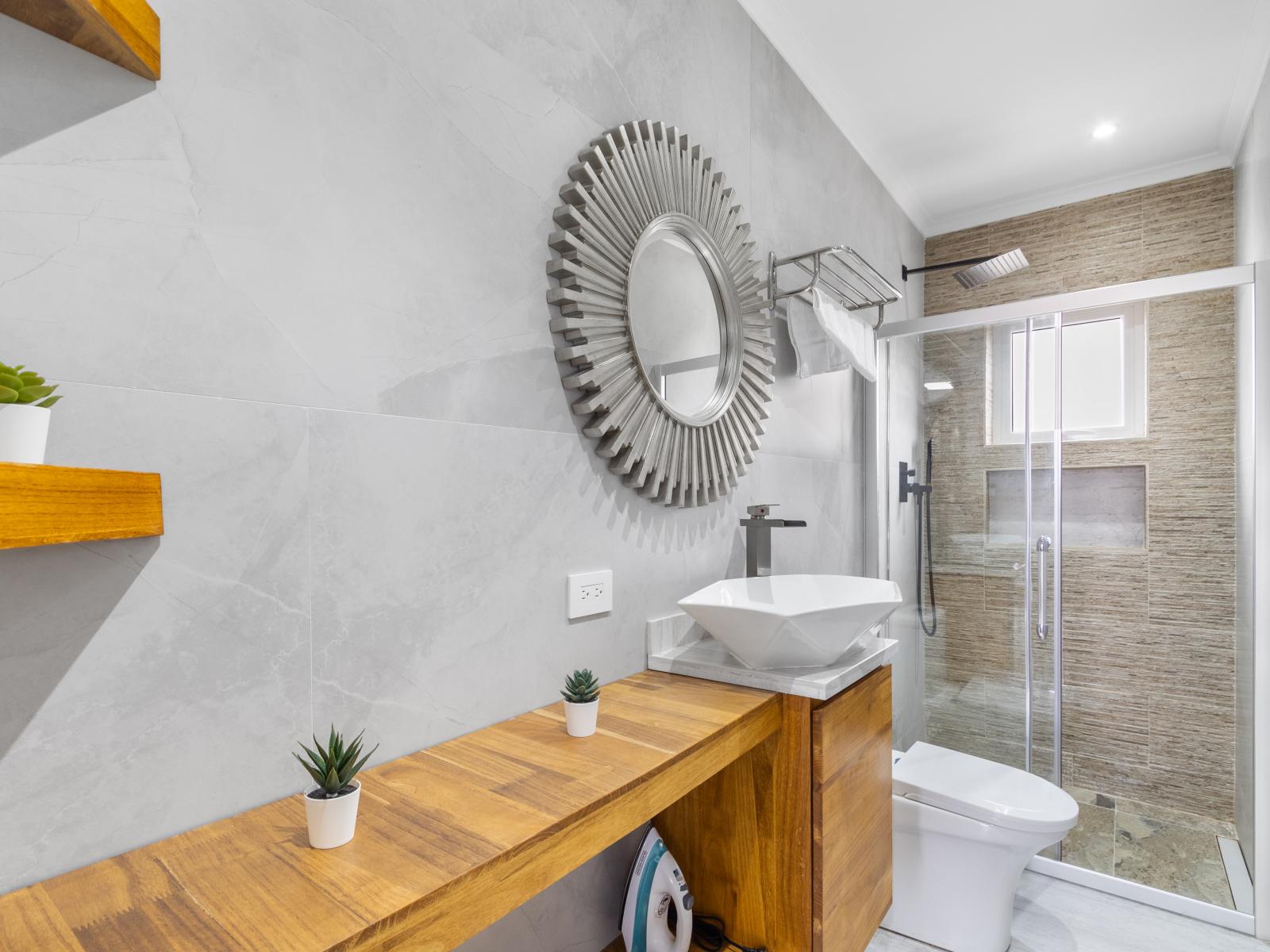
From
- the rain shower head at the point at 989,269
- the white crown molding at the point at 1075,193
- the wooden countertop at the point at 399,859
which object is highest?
the white crown molding at the point at 1075,193

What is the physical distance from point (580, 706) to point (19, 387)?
2.56ft

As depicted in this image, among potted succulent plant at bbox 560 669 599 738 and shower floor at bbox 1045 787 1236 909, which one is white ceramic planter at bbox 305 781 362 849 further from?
shower floor at bbox 1045 787 1236 909

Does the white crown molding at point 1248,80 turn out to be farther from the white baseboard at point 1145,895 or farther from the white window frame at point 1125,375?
the white baseboard at point 1145,895

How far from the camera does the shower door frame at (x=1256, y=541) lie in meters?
1.87

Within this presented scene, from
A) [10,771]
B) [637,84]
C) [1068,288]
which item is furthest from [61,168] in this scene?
[1068,288]

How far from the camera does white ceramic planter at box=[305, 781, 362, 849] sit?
27.8 inches

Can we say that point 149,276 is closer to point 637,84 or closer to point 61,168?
point 61,168

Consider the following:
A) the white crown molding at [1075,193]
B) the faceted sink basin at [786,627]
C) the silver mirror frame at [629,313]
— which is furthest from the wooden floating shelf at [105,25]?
the white crown molding at [1075,193]

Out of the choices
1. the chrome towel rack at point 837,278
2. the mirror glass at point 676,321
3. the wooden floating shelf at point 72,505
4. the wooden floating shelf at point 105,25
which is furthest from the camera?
the chrome towel rack at point 837,278

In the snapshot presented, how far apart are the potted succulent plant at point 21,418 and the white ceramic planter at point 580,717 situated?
0.74 metres

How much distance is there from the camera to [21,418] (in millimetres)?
535

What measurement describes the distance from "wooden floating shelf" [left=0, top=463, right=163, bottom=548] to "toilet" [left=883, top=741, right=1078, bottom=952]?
178 cm

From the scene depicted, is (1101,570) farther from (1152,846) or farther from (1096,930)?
(1096,930)

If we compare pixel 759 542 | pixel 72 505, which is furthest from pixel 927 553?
pixel 72 505
